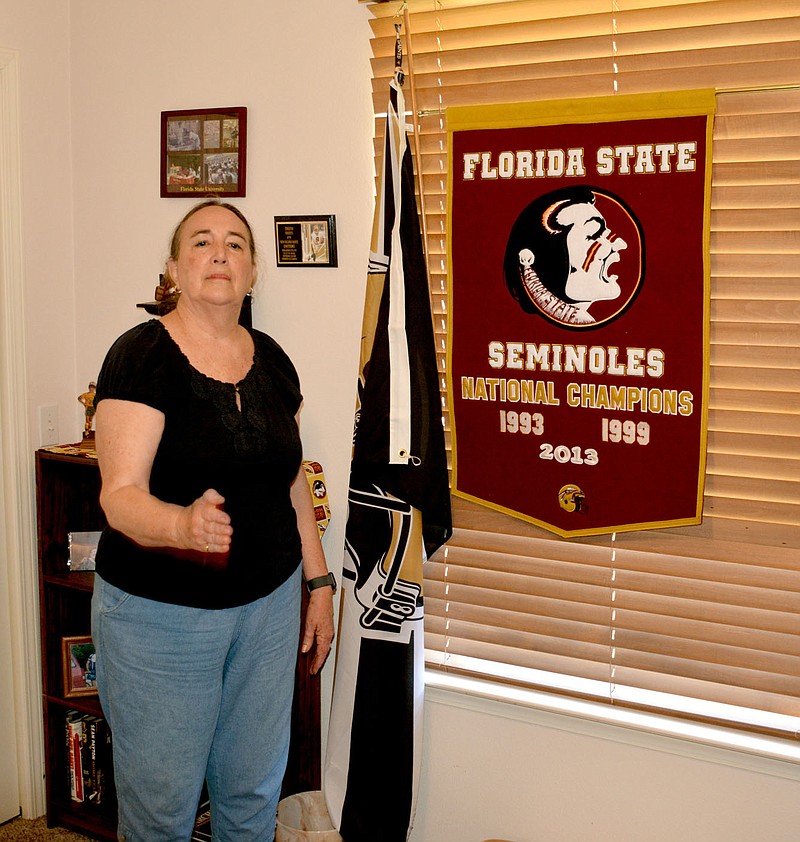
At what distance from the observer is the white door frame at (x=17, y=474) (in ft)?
8.17

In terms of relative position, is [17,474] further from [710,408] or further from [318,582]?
[710,408]

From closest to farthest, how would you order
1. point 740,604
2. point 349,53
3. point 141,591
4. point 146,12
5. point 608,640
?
point 141,591, point 740,604, point 608,640, point 349,53, point 146,12

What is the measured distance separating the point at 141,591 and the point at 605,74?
Result: 137cm

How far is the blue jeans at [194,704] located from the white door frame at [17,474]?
870mm

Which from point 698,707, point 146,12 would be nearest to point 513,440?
point 698,707

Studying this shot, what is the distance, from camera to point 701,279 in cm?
184

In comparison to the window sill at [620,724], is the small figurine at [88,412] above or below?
above

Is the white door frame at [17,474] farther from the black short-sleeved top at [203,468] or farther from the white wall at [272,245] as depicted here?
the black short-sleeved top at [203,468]

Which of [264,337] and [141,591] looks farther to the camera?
[264,337]

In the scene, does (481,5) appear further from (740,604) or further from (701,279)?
(740,604)

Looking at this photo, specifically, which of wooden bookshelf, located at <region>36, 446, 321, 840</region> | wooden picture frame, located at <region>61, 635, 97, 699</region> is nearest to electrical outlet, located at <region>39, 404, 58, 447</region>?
wooden bookshelf, located at <region>36, 446, 321, 840</region>

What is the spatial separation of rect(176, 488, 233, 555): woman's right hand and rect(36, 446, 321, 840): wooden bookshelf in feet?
3.07

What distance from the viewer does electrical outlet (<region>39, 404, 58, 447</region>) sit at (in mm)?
2629

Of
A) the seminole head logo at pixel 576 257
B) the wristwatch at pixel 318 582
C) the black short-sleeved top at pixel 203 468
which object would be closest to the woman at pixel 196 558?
the black short-sleeved top at pixel 203 468
